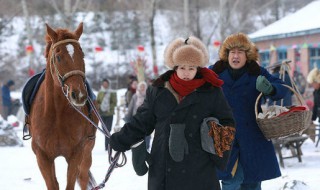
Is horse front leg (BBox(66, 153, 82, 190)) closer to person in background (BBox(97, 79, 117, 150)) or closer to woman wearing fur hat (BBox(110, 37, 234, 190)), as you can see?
woman wearing fur hat (BBox(110, 37, 234, 190))

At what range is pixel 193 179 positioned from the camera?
3.62 m

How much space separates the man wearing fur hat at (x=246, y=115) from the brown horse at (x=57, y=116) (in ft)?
4.38

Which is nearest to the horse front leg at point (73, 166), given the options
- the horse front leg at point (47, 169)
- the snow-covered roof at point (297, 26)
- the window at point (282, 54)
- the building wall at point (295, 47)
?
the horse front leg at point (47, 169)

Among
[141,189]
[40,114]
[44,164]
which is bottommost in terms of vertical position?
[141,189]

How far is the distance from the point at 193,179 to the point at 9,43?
39.8 metres

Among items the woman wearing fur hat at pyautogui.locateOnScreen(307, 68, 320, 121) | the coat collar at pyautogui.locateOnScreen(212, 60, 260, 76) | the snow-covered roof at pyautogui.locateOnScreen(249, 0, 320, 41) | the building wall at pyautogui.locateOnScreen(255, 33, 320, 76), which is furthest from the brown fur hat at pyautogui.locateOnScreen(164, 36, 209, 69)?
the building wall at pyautogui.locateOnScreen(255, 33, 320, 76)

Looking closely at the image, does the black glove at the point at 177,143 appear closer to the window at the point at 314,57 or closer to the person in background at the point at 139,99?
the person in background at the point at 139,99

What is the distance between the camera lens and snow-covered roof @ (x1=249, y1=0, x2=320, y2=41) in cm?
2261

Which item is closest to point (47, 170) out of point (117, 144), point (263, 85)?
point (117, 144)

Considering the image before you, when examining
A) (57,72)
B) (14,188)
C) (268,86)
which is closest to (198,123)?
(268,86)

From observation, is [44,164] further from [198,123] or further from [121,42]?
[121,42]

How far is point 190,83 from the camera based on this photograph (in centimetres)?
363

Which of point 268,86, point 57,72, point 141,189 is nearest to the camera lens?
point 268,86

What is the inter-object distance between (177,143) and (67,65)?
1.75 meters
